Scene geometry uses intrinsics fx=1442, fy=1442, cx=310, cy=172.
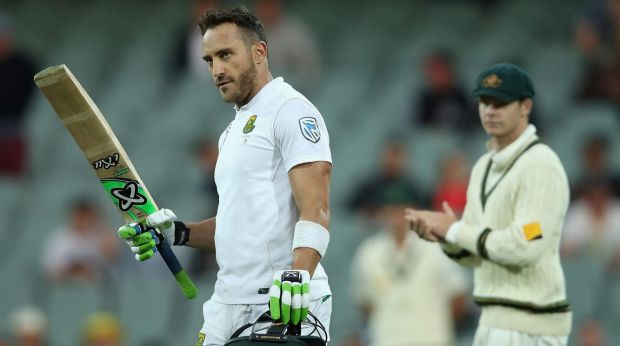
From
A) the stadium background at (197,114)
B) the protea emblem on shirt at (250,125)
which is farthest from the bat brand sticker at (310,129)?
the stadium background at (197,114)

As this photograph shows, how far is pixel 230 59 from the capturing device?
569cm

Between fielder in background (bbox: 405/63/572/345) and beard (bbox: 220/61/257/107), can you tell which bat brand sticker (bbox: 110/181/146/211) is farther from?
fielder in background (bbox: 405/63/572/345)

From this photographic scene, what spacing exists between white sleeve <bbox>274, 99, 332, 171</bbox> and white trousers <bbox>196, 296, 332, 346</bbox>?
1.85 ft

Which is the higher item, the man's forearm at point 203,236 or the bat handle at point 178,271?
the man's forearm at point 203,236

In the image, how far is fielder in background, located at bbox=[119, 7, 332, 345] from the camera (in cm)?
550

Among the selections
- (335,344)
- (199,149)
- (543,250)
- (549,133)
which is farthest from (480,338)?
(199,149)

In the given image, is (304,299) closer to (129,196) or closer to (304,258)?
(304,258)

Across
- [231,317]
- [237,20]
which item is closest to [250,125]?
[237,20]

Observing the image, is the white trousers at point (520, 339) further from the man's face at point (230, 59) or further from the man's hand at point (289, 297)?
the man's face at point (230, 59)

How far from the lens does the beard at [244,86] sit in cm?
572

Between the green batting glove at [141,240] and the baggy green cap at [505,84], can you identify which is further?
the baggy green cap at [505,84]

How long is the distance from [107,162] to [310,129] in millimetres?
934

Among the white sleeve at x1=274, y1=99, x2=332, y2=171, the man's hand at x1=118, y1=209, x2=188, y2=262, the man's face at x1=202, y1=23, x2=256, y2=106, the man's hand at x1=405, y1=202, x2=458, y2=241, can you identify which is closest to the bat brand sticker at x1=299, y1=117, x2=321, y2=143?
the white sleeve at x1=274, y1=99, x2=332, y2=171

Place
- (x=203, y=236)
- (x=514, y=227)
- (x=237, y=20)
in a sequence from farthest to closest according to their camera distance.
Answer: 1. (x=514, y=227)
2. (x=203, y=236)
3. (x=237, y=20)
